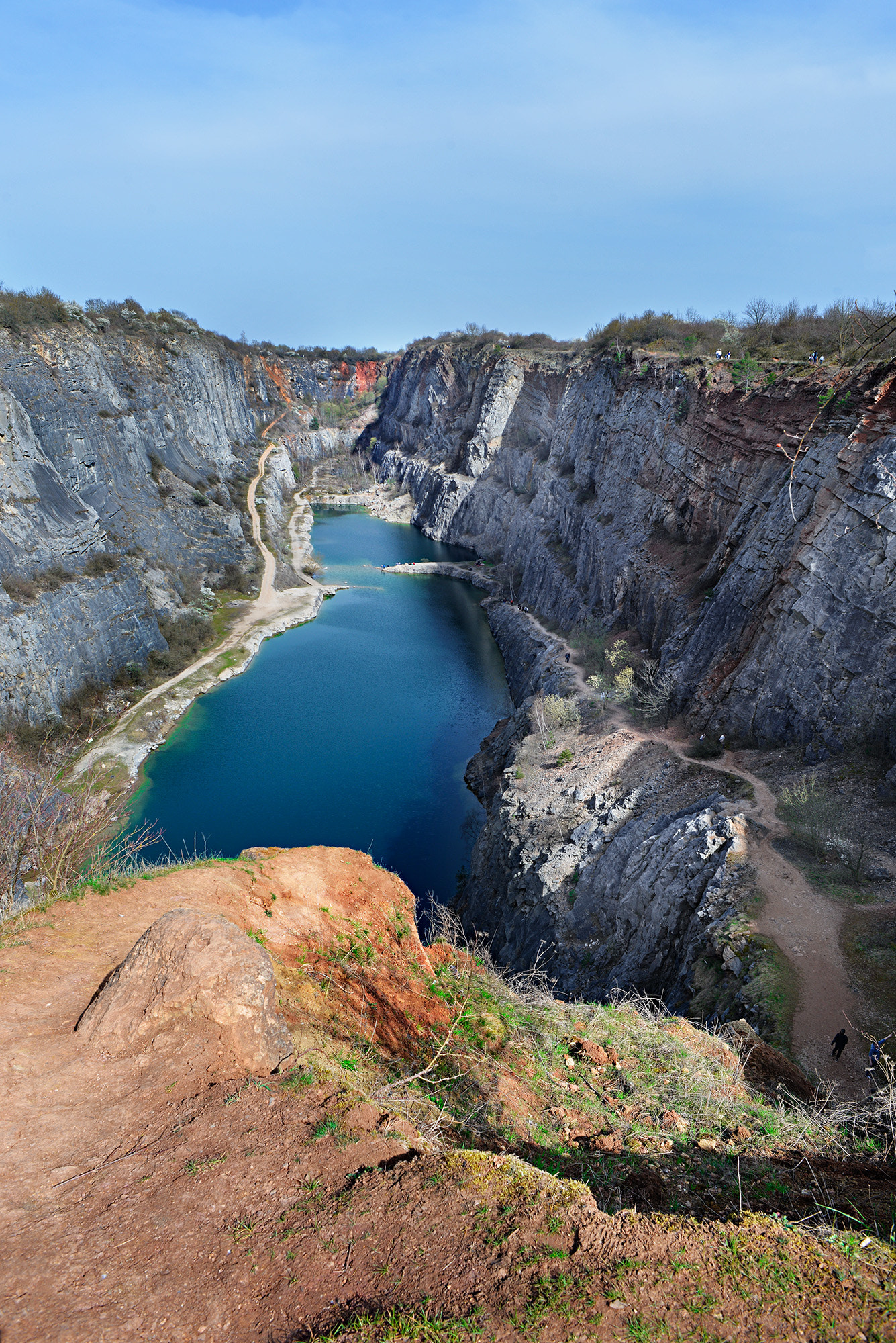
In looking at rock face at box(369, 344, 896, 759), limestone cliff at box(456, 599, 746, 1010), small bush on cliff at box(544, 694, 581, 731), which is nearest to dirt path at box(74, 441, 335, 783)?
limestone cliff at box(456, 599, 746, 1010)

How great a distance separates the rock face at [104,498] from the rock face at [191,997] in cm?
2886

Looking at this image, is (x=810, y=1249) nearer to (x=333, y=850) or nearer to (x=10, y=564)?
(x=333, y=850)

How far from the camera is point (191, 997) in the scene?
26.3 ft

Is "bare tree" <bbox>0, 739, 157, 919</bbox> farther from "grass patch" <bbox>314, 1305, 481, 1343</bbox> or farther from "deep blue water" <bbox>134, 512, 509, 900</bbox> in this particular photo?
"deep blue water" <bbox>134, 512, 509, 900</bbox>

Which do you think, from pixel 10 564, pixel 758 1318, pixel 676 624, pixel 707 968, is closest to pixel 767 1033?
pixel 707 968

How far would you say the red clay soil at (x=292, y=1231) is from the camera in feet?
16.1

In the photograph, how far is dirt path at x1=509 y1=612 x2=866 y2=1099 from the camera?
37.7 feet

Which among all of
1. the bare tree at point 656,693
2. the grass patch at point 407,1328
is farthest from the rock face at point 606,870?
the grass patch at point 407,1328

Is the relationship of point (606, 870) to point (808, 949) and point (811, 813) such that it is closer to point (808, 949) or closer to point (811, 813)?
point (811, 813)

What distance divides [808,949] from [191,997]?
12497mm

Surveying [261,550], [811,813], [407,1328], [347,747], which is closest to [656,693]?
[811,813]

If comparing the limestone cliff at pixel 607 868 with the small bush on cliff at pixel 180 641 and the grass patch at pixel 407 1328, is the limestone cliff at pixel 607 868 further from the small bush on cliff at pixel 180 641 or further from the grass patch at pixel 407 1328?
the small bush on cliff at pixel 180 641

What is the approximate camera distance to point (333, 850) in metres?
14.5

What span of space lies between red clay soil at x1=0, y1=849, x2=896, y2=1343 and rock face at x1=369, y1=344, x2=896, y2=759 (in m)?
16.6
